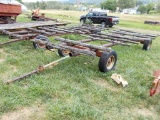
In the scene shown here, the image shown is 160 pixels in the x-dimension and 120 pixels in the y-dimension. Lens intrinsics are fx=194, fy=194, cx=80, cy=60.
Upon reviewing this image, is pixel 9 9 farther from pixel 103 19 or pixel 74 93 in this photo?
pixel 103 19

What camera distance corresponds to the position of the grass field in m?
3.28

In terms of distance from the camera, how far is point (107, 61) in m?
4.87

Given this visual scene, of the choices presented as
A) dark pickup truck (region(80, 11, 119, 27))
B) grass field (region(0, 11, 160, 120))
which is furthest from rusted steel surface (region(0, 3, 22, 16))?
dark pickup truck (region(80, 11, 119, 27))

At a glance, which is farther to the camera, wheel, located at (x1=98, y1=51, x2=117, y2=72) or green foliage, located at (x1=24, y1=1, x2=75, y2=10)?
green foliage, located at (x1=24, y1=1, x2=75, y2=10)

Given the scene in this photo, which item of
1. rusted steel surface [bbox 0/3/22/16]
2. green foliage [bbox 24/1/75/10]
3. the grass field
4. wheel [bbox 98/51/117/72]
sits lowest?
the grass field

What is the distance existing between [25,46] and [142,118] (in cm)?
530

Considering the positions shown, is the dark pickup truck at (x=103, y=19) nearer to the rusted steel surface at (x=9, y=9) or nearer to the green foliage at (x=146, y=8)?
the rusted steel surface at (x=9, y=9)

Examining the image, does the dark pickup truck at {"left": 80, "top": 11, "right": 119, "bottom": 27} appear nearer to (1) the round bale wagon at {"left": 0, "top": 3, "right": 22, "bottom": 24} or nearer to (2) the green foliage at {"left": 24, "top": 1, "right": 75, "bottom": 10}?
(1) the round bale wagon at {"left": 0, "top": 3, "right": 22, "bottom": 24}

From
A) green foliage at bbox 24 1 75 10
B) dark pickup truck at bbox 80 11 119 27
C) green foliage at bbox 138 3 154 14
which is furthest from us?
green foliage at bbox 138 3 154 14

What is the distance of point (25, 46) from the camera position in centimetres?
733

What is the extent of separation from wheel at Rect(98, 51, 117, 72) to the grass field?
0.60ft

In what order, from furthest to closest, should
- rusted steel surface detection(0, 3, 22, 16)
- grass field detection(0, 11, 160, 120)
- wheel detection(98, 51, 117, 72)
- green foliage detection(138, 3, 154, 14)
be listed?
green foliage detection(138, 3, 154, 14), rusted steel surface detection(0, 3, 22, 16), wheel detection(98, 51, 117, 72), grass field detection(0, 11, 160, 120)

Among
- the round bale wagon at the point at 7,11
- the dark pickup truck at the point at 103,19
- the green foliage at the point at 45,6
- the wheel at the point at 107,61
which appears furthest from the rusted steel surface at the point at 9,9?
the green foliage at the point at 45,6

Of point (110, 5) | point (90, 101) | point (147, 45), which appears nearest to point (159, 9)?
point (110, 5)
